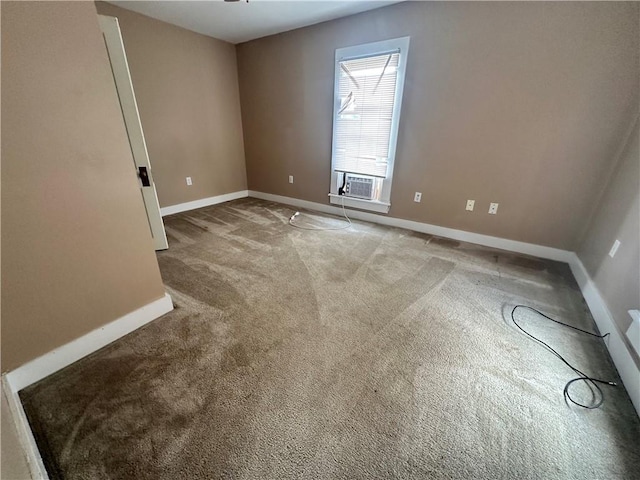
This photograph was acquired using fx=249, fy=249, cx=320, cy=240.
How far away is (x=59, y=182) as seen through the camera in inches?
42.9

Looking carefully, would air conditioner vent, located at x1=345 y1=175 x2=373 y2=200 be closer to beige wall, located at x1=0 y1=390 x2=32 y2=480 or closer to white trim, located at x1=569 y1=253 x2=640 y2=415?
white trim, located at x1=569 y1=253 x2=640 y2=415

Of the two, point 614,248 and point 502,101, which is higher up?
point 502,101

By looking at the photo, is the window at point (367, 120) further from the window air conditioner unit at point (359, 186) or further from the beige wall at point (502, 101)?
the beige wall at point (502, 101)

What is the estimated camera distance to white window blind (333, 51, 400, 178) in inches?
107

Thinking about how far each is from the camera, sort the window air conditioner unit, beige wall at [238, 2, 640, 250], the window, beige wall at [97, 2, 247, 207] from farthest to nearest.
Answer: the window air conditioner unit, beige wall at [97, 2, 247, 207], the window, beige wall at [238, 2, 640, 250]

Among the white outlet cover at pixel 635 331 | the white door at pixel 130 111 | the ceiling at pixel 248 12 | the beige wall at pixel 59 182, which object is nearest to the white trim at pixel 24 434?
the beige wall at pixel 59 182

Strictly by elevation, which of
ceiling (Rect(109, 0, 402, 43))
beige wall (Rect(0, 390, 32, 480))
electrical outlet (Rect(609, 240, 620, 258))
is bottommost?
beige wall (Rect(0, 390, 32, 480))

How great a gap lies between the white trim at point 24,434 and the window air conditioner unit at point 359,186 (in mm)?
3122

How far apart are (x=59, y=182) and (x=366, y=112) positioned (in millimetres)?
2792

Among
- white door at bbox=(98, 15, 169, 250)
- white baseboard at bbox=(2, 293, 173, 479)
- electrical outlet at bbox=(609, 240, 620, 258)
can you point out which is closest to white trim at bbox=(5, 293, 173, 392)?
white baseboard at bbox=(2, 293, 173, 479)

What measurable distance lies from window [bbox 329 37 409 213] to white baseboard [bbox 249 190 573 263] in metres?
0.16

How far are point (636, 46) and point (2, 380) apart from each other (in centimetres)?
419

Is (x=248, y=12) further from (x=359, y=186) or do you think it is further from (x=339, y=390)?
(x=339, y=390)

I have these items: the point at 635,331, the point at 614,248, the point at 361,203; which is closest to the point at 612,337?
the point at 635,331
